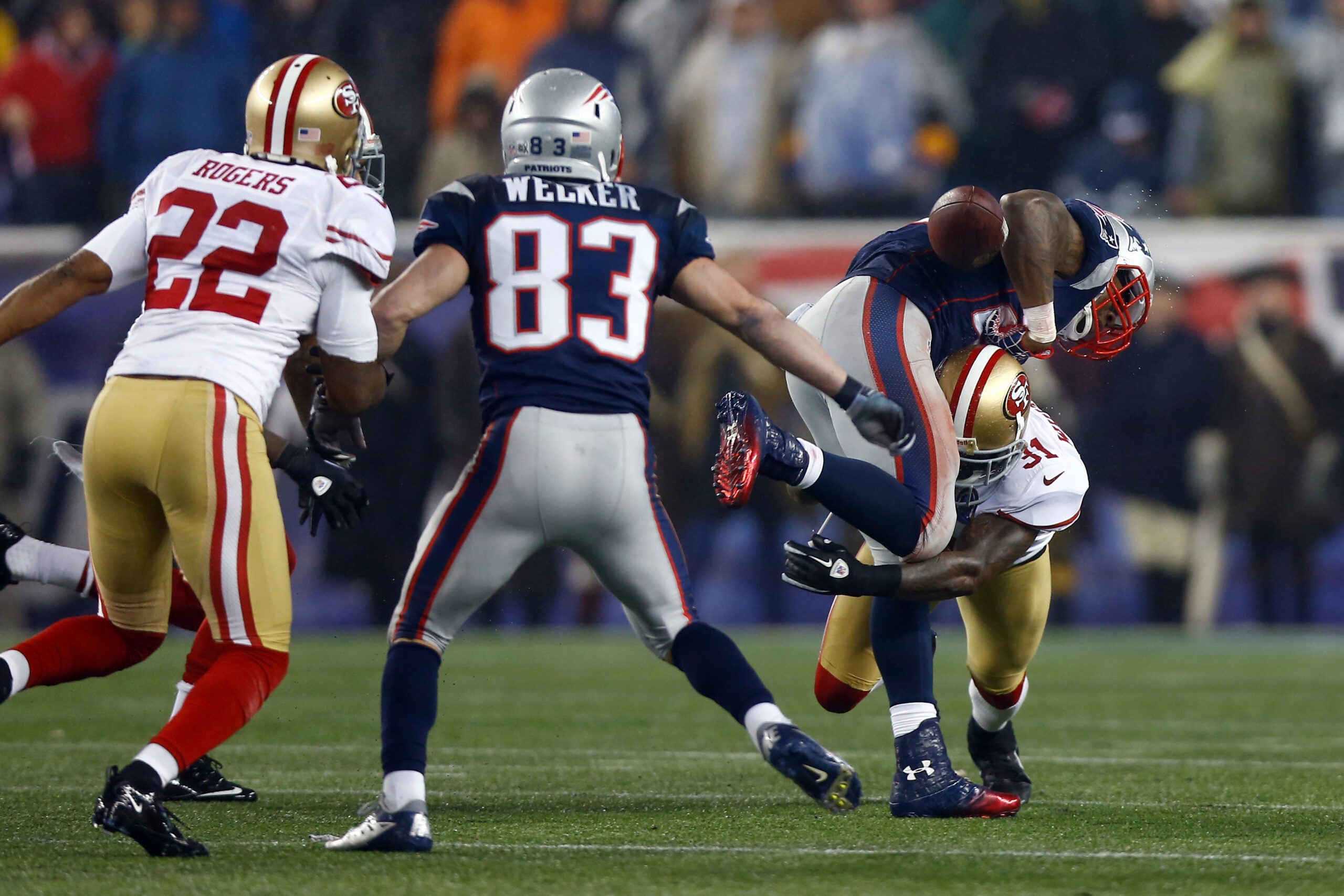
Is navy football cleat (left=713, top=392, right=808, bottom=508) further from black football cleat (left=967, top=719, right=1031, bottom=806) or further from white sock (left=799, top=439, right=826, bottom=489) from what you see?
black football cleat (left=967, top=719, right=1031, bottom=806)

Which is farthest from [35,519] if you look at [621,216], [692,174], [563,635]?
[621,216]

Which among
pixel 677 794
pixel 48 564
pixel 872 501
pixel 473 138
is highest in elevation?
pixel 473 138

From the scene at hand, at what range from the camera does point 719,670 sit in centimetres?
328

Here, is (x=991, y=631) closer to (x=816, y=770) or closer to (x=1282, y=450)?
(x=816, y=770)

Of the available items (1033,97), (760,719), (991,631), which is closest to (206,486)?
(760,719)

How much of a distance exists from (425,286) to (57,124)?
923 cm

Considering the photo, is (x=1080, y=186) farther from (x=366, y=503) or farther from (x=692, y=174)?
(x=366, y=503)

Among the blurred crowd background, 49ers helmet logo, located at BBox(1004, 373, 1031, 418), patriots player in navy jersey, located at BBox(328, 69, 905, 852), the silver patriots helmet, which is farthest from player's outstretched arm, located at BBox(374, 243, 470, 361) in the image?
the blurred crowd background

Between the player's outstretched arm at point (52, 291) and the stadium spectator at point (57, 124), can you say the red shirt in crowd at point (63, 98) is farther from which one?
the player's outstretched arm at point (52, 291)

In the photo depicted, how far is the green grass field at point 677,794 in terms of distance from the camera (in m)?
3.04

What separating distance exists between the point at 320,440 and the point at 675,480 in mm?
7464

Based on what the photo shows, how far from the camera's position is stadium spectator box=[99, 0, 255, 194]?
11.3 m

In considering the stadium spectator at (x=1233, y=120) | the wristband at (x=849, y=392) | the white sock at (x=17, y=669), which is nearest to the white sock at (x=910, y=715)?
the wristband at (x=849, y=392)

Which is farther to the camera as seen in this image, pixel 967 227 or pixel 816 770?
pixel 967 227
